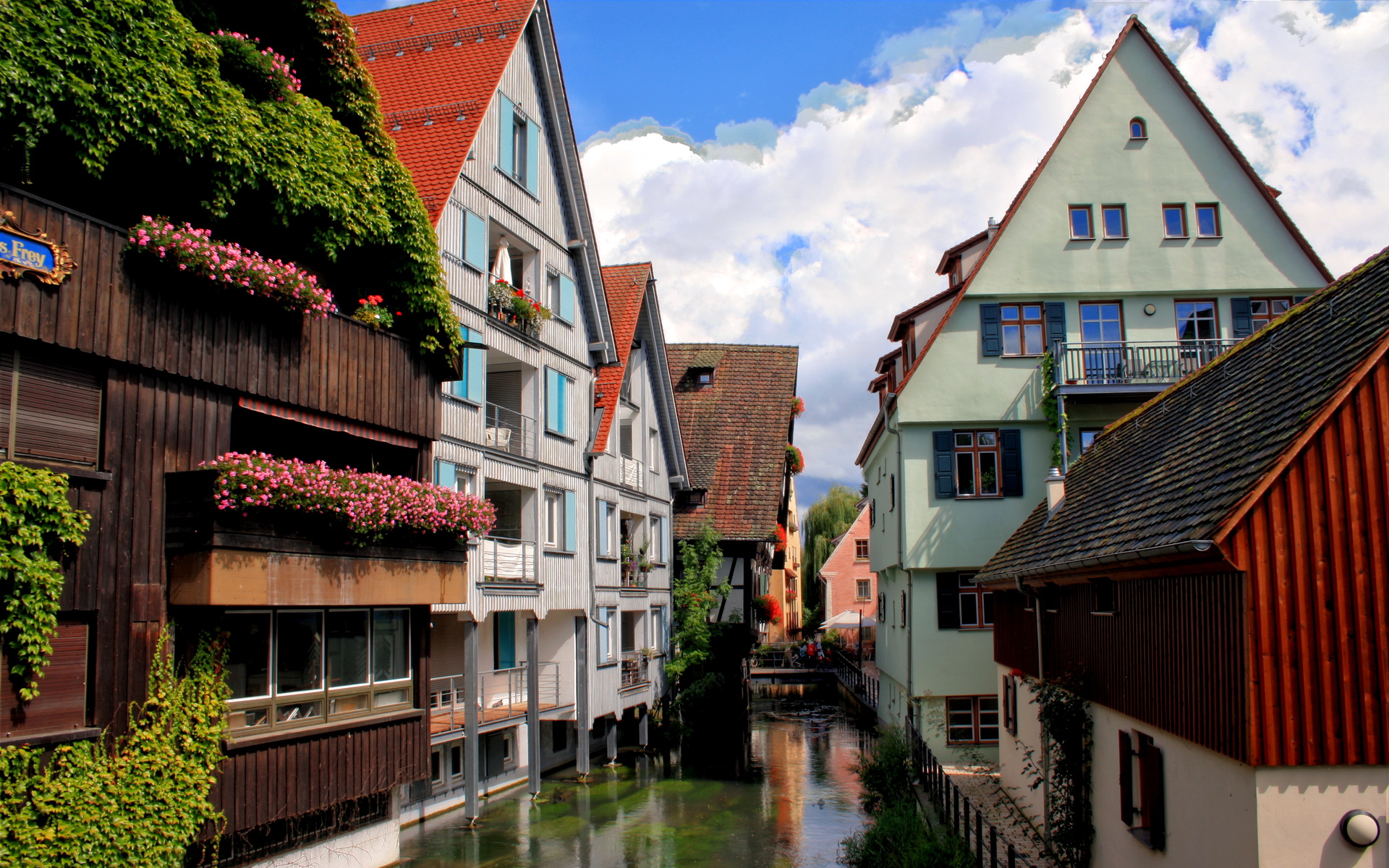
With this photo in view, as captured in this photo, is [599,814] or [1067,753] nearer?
[1067,753]

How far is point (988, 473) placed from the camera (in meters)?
24.1

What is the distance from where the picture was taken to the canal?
17.1m

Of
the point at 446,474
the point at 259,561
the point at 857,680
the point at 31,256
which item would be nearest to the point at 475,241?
the point at 446,474

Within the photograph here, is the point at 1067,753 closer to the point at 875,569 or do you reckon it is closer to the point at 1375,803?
the point at 1375,803

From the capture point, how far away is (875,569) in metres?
32.6

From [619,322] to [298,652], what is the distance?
16.1 metres

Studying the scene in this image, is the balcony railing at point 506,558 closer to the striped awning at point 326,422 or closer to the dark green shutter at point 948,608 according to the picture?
the striped awning at point 326,422

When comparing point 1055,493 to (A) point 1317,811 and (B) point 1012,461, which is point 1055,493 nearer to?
(B) point 1012,461

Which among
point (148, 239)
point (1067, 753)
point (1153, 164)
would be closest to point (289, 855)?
point (148, 239)

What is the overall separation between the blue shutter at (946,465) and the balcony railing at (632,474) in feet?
27.1

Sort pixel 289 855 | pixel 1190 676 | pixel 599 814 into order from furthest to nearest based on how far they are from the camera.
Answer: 1. pixel 599 814
2. pixel 289 855
3. pixel 1190 676

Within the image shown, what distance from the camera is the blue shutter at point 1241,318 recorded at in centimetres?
2331

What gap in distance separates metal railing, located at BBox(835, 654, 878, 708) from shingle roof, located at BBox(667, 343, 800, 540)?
6.87m

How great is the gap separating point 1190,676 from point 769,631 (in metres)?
50.9
